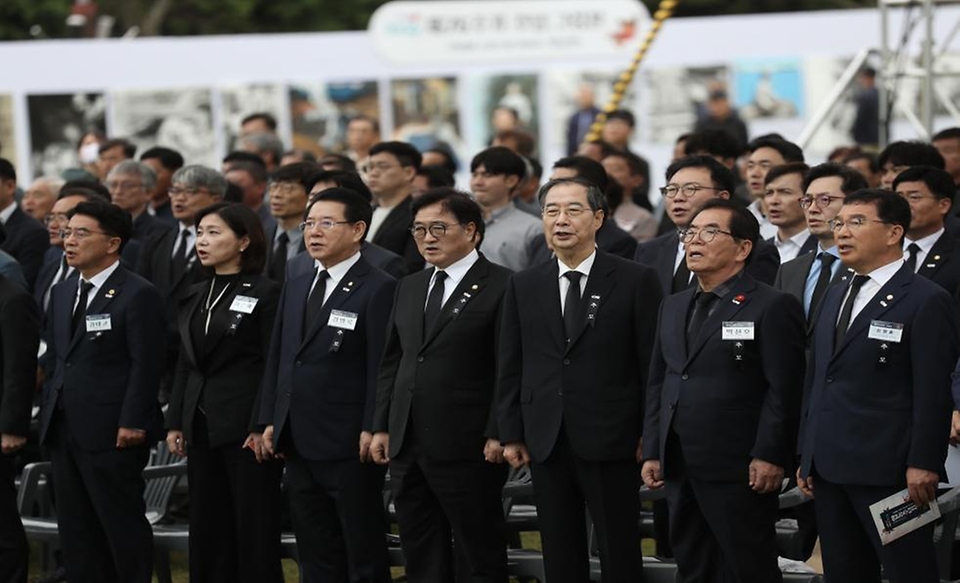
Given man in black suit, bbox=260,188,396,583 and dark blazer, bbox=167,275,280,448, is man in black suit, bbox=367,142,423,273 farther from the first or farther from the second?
man in black suit, bbox=260,188,396,583

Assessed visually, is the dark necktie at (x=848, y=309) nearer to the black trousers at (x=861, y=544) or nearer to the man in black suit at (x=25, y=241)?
the black trousers at (x=861, y=544)

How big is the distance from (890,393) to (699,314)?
2.86ft

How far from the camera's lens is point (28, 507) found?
9.86 m

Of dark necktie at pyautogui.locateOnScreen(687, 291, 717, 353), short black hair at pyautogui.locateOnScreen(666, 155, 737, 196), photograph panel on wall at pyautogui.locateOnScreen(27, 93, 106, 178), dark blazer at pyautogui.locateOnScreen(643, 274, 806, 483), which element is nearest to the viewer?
dark blazer at pyautogui.locateOnScreen(643, 274, 806, 483)

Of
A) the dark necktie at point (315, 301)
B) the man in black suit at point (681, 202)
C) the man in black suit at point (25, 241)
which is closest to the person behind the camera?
the dark necktie at point (315, 301)

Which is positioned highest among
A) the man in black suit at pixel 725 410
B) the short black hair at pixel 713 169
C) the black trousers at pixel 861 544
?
the short black hair at pixel 713 169

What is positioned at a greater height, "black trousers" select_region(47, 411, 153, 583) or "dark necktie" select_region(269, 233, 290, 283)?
"dark necktie" select_region(269, 233, 290, 283)

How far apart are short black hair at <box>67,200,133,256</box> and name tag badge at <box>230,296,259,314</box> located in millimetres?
792

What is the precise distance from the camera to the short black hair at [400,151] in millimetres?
10477

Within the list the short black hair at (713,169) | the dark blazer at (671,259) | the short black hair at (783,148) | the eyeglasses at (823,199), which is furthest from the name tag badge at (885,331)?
the short black hair at (783,148)

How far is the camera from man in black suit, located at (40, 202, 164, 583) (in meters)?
8.73

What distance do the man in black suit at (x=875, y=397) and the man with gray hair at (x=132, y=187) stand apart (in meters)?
5.22

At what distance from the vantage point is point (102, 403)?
8727 millimetres

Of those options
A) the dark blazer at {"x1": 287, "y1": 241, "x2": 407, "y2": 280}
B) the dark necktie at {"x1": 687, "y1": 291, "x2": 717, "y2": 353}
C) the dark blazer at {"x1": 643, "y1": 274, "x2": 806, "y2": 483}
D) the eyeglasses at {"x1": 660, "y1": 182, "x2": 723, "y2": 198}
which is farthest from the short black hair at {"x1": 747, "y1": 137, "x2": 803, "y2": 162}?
the dark blazer at {"x1": 643, "y1": 274, "x2": 806, "y2": 483}
